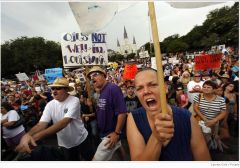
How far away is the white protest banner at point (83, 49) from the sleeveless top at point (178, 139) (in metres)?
3.34

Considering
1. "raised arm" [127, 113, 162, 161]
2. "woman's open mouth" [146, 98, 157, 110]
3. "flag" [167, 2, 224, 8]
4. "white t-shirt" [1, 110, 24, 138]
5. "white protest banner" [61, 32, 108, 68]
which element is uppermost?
"white protest banner" [61, 32, 108, 68]

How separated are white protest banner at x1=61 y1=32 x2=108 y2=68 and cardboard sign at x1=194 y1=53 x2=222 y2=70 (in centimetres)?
286

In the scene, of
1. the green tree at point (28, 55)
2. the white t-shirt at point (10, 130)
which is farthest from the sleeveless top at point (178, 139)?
the green tree at point (28, 55)

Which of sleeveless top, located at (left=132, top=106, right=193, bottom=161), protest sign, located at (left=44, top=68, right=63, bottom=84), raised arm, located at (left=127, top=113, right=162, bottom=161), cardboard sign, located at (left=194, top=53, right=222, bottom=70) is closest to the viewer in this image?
raised arm, located at (left=127, top=113, right=162, bottom=161)

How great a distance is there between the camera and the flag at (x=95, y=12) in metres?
1.52

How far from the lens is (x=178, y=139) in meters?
1.63

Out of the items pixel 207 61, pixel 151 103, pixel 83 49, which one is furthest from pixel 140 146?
pixel 207 61

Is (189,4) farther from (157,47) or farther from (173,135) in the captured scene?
(173,135)

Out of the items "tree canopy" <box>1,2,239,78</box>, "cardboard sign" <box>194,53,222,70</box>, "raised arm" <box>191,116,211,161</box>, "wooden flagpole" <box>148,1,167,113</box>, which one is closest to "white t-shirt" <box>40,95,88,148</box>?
"raised arm" <box>191,116,211,161</box>

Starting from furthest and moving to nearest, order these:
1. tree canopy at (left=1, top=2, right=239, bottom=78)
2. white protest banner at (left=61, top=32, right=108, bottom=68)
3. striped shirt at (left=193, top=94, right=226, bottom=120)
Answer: tree canopy at (left=1, top=2, right=239, bottom=78), white protest banner at (left=61, top=32, right=108, bottom=68), striped shirt at (left=193, top=94, right=226, bottom=120)

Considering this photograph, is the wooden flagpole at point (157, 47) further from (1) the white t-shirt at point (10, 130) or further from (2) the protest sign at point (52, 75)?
(2) the protest sign at point (52, 75)

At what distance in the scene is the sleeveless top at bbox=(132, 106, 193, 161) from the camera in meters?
1.62

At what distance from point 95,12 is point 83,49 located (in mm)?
3491

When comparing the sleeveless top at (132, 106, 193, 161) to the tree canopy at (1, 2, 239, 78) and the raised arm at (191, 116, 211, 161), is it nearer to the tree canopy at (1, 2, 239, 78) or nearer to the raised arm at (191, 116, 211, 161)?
the raised arm at (191, 116, 211, 161)
